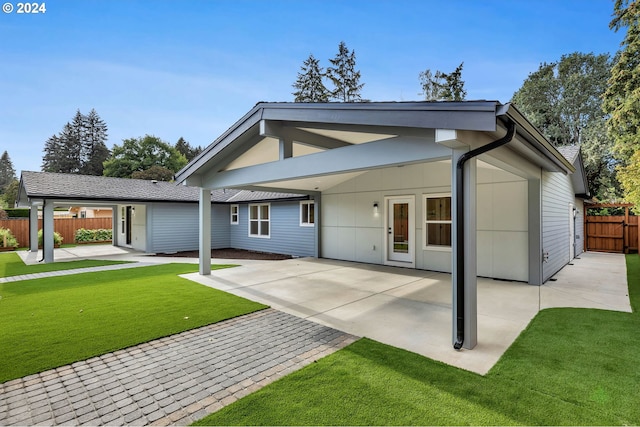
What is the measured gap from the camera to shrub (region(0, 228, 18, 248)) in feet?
48.6

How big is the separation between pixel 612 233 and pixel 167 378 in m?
17.2

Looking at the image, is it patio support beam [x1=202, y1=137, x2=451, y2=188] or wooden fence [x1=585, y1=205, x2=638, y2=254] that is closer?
patio support beam [x1=202, y1=137, x2=451, y2=188]

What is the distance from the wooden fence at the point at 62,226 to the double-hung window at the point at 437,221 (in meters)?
18.8

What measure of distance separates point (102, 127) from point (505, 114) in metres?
54.2

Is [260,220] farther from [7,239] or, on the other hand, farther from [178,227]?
[7,239]

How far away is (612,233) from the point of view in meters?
13.3

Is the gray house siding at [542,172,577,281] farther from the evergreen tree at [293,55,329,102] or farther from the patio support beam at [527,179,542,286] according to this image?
the evergreen tree at [293,55,329,102]

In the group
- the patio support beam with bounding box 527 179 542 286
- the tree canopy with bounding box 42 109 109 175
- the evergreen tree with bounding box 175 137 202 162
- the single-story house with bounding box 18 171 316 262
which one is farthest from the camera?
the evergreen tree with bounding box 175 137 202 162

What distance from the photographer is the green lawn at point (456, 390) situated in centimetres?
242

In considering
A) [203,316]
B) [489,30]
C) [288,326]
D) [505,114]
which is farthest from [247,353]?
[489,30]

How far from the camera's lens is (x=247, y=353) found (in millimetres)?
3635

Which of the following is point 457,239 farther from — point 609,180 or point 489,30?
point 609,180

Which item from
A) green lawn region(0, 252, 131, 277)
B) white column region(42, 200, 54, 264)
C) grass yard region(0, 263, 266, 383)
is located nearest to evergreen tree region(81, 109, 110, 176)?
green lawn region(0, 252, 131, 277)

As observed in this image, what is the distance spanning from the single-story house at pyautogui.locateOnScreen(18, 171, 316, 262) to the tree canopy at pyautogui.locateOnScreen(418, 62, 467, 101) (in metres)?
22.1
